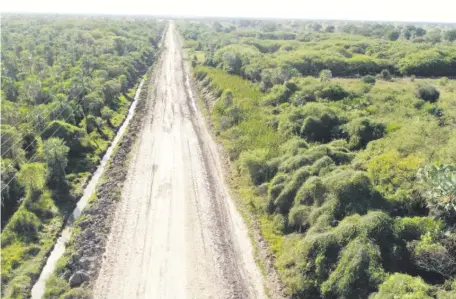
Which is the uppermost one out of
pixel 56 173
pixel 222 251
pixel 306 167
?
pixel 306 167

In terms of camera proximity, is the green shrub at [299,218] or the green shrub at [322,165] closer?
the green shrub at [299,218]

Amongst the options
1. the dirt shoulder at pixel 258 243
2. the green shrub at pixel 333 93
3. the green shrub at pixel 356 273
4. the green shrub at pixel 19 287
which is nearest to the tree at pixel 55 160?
the green shrub at pixel 19 287

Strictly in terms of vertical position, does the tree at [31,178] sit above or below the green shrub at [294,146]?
below

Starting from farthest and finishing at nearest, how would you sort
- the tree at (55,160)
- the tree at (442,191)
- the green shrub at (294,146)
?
the green shrub at (294,146)
the tree at (55,160)
the tree at (442,191)

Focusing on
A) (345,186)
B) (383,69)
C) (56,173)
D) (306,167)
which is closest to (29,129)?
(56,173)

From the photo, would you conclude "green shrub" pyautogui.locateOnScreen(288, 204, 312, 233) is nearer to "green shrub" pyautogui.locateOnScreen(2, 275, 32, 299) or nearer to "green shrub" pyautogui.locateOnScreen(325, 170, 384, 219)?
"green shrub" pyautogui.locateOnScreen(325, 170, 384, 219)

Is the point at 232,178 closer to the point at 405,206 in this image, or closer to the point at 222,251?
the point at 222,251

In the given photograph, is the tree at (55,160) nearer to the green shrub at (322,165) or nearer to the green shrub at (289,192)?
the green shrub at (289,192)
